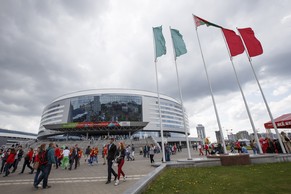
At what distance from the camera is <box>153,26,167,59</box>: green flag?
47.7ft

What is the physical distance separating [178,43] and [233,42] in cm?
449

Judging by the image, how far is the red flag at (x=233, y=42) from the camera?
13.4 meters

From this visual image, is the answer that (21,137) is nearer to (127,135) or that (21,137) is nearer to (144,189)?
(127,135)

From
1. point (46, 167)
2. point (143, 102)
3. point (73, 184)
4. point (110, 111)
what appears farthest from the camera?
point (143, 102)

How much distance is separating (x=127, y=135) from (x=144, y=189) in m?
68.8

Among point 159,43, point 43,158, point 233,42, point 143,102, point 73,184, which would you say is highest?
point 143,102

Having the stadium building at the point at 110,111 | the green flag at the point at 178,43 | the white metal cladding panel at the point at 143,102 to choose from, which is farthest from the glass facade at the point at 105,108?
the green flag at the point at 178,43

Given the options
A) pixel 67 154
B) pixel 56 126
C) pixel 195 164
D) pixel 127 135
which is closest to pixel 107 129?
pixel 127 135

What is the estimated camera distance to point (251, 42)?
43.0 ft

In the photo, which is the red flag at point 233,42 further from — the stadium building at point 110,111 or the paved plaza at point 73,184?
the stadium building at point 110,111

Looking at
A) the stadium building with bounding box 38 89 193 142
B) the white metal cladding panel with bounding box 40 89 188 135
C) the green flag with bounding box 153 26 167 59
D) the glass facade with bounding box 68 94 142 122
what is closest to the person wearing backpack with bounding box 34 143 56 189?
the green flag with bounding box 153 26 167 59

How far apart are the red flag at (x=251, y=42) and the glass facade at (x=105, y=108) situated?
6241 centimetres

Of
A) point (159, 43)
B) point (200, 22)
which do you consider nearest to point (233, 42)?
point (200, 22)

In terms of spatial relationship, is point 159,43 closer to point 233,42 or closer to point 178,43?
point 178,43
